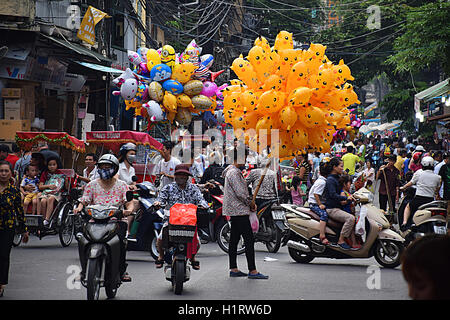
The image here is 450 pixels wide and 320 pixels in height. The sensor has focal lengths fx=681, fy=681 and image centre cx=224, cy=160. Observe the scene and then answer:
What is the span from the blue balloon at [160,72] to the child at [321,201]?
752 cm

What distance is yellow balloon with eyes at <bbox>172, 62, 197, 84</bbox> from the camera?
18.1 metres

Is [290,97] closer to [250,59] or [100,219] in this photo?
[250,59]

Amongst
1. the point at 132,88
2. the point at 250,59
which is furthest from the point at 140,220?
the point at 132,88

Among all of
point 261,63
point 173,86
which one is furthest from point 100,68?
point 261,63

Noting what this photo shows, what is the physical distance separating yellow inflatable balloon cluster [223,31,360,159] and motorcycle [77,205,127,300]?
326 cm

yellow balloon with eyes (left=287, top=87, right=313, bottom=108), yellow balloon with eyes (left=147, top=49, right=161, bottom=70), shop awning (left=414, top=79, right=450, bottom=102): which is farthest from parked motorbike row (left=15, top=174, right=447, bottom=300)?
shop awning (left=414, top=79, right=450, bottom=102)

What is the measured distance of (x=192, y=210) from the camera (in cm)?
843

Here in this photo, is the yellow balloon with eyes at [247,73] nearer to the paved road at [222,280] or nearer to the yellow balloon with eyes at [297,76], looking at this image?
the yellow balloon with eyes at [297,76]

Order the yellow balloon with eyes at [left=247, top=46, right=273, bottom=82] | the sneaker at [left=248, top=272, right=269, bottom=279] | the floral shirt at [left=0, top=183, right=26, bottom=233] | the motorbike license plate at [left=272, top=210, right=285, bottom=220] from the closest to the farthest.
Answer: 1. the floral shirt at [left=0, top=183, right=26, bottom=233]
2. the sneaker at [left=248, top=272, right=269, bottom=279]
3. the yellow balloon with eyes at [left=247, top=46, right=273, bottom=82]
4. the motorbike license plate at [left=272, top=210, right=285, bottom=220]

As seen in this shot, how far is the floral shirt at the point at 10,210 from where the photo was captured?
7875 millimetres

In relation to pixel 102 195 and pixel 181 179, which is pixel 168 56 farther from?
pixel 102 195

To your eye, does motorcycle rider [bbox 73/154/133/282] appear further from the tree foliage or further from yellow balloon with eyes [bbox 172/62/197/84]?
the tree foliage

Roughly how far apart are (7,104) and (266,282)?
12.4 metres

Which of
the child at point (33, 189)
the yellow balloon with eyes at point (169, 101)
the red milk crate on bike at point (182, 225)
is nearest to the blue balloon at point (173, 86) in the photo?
the yellow balloon with eyes at point (169, 101)
